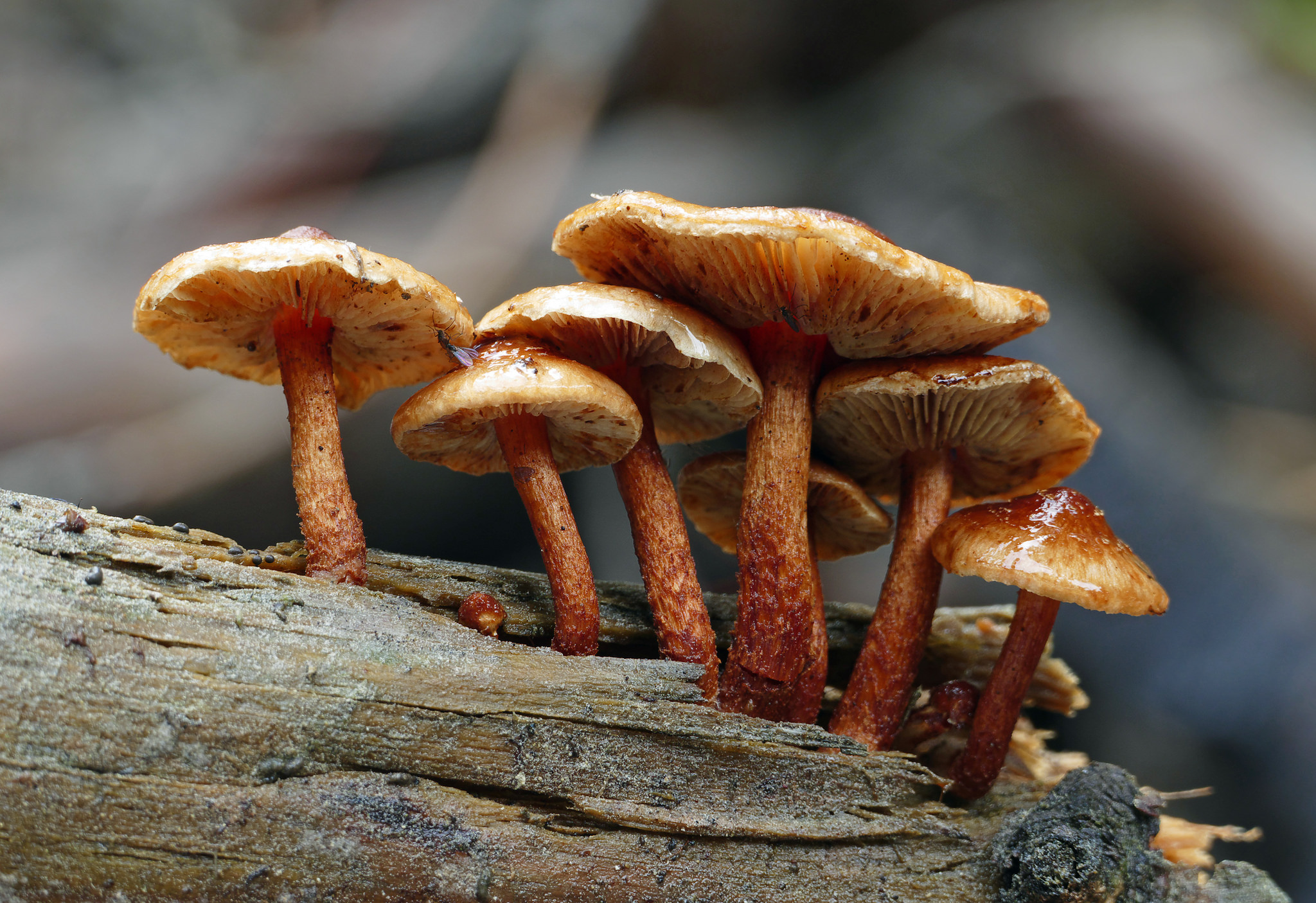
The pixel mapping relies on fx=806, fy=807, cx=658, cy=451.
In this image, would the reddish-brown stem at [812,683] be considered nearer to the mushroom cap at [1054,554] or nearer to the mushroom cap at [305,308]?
the mushroom cap at [1054,554]

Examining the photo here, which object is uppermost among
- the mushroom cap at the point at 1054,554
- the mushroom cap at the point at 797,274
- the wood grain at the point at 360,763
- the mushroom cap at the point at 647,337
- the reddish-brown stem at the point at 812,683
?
the mushroom cap at the point at 797,274

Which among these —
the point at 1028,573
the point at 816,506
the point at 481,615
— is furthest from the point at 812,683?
the point at 481,615

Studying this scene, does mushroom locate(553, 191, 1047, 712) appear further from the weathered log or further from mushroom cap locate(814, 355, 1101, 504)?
the weathered log

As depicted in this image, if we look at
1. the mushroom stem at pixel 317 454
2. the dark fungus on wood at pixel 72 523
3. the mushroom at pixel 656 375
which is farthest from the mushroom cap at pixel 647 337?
the dark fungus on wood at pixel 72 523

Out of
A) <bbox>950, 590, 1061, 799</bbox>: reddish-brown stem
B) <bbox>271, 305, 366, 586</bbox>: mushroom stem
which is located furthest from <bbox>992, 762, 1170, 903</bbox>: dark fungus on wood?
<bbox>271, 305, 366, 586</bbox>: mushroom stem

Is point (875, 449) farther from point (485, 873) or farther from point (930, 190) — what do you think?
point (930, 190)

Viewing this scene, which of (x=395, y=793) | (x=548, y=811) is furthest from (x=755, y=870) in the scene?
(x=395, y=793)

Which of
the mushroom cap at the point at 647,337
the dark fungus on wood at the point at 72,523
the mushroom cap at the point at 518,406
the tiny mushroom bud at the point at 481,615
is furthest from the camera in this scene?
the tiny mushroom bud at the point at 481,615
